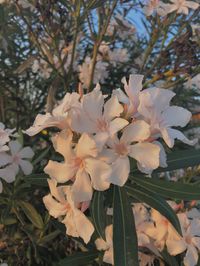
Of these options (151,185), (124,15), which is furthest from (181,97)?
(151,185)

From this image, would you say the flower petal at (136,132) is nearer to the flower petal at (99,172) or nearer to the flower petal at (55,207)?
the flower petal at (99,172)

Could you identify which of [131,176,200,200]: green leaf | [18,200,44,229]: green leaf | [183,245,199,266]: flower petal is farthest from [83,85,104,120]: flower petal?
[18,200,44,229]: green leaf

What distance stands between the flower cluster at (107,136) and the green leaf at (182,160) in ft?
0.51

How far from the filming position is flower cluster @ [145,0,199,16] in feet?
6.30

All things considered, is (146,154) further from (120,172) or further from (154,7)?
(154,7)

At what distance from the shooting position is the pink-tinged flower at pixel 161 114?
936 mm

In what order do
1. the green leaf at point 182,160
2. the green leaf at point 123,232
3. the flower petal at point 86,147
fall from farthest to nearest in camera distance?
the green leaf at point 182,160, the green leaf at point 123,232, the flower petal at point 86,147

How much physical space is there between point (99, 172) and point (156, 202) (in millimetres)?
187

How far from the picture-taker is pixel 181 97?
2.42 m

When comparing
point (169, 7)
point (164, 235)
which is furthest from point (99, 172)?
point (169, 7)

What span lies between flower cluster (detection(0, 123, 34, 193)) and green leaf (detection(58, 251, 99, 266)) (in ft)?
0.85

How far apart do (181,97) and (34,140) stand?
75cm

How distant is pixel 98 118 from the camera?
0.95 meters

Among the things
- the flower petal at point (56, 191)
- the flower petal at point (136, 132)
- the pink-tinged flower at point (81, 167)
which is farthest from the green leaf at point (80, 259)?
the flower petal at point (136, 132)
